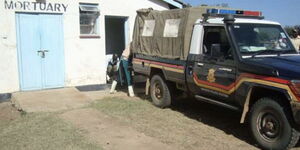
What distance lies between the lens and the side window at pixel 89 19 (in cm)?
1164

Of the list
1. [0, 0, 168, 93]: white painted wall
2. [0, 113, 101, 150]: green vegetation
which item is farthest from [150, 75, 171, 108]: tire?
[0, 0, 168, 93]: white painted wall

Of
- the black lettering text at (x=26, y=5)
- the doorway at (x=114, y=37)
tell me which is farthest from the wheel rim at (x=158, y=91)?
the doorway at (x=114, y=37)

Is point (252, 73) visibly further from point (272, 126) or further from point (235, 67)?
point (272, 126)

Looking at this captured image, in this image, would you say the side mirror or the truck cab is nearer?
the truck cab

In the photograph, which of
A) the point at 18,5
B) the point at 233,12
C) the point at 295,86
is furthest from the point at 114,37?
the point at 295,86

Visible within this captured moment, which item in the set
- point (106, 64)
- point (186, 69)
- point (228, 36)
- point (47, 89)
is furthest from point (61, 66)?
point (228, 36)

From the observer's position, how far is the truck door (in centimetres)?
659

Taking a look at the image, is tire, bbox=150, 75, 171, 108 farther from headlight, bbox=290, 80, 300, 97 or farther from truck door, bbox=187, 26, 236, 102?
headlight, bbox=290, 80, 300, 97

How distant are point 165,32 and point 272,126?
3.90 meters

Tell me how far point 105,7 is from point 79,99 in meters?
3.65

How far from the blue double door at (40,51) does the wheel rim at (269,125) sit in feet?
23.4

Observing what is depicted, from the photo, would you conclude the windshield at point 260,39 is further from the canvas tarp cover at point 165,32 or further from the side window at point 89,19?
the side window at point 89,19

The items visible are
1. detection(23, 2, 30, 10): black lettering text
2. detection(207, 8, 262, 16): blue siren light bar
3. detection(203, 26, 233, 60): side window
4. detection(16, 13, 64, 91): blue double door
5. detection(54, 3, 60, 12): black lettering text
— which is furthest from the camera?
detection(54, 3, 60, 12): black lettering text

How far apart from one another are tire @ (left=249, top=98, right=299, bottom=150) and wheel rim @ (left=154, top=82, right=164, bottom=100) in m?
3.32
